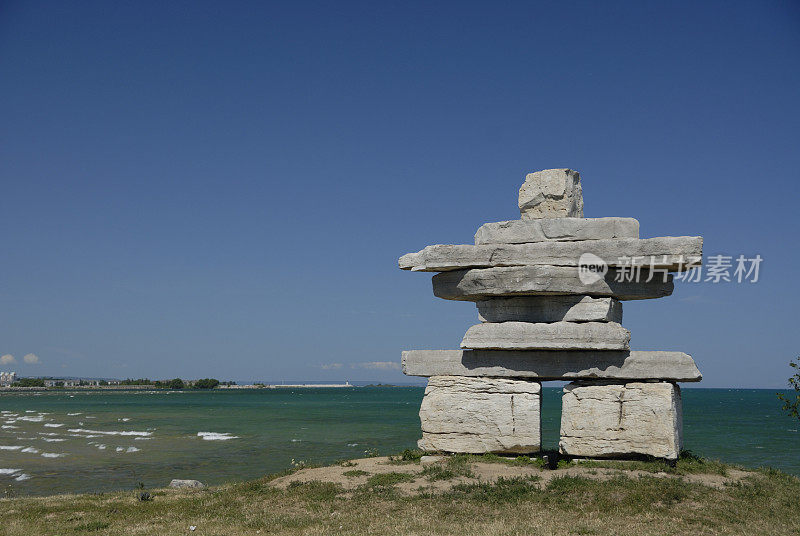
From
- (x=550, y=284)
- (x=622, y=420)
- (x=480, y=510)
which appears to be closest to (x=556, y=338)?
(x=550, y=284)

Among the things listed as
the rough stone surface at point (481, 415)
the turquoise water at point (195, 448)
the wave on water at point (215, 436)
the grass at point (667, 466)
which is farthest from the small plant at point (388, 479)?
the wave on water at point (215, 436)

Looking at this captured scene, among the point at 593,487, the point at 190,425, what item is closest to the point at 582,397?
the point at 593,487

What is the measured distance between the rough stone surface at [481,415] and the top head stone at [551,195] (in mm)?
3491

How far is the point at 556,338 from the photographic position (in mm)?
12148

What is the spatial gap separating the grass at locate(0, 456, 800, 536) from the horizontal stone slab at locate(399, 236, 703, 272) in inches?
148

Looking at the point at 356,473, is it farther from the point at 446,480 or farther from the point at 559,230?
the point at 559,230

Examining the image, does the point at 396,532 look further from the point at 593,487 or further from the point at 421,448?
the point at 421,448

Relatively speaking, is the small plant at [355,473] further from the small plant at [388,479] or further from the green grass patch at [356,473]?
the small plant at [388,479]

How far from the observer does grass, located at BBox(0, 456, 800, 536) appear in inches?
359

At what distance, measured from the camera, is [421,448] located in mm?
13438

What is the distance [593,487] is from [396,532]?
350 cm

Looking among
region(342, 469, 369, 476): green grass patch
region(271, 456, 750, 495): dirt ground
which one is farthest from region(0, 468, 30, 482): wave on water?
region(342, 469, 369, 476): green grass patch

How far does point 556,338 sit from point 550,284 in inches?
41.1

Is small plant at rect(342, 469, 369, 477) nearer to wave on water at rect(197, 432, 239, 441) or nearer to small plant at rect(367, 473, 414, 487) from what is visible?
small plant at rect(367, 473, 414, 487)
